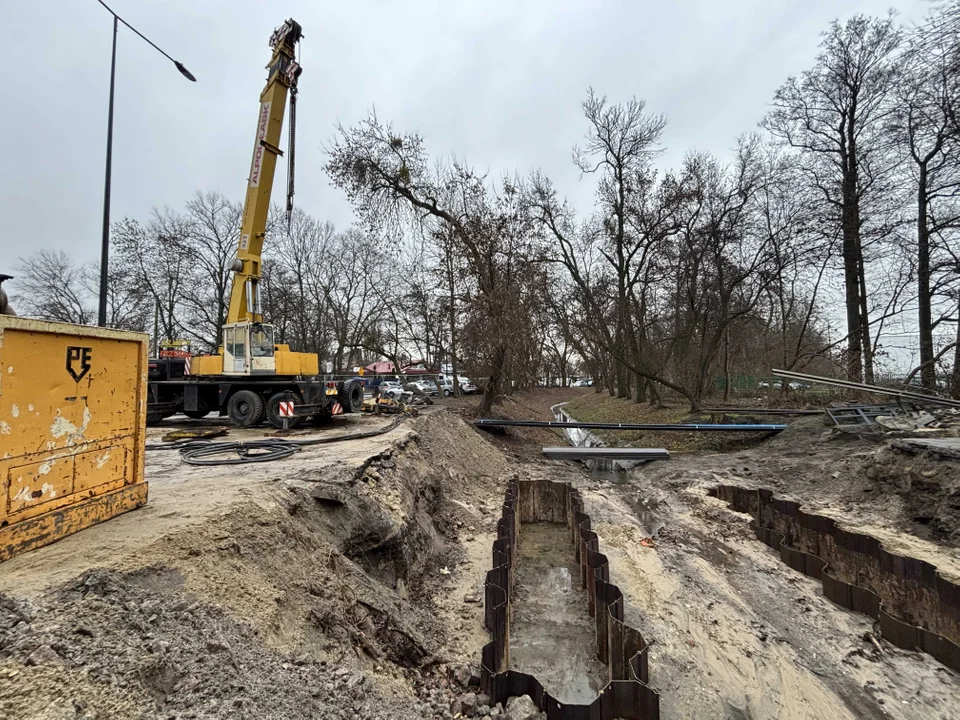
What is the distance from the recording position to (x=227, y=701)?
2.38m

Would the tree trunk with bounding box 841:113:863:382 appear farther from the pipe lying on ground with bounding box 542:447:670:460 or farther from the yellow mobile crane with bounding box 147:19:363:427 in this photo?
the yellow mobile crane with bounding box 147:19:363:427

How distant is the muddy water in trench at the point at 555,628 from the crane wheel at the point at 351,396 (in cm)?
688

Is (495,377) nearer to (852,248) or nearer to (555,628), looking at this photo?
(555,628)

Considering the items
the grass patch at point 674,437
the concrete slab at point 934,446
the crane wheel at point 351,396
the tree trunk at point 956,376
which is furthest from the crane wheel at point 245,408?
the tree trunk at point 956,376

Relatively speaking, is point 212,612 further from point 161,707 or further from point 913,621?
point 913,621

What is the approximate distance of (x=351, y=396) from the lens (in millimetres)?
13211

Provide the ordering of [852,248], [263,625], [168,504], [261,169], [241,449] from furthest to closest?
[852,248], [261,169], [241,449], [168,504], [263,625]

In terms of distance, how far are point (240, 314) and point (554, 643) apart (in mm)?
10803

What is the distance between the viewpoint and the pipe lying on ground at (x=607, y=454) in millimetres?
13016

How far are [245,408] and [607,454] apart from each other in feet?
32.5

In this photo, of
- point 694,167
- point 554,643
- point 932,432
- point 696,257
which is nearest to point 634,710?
point 554,643

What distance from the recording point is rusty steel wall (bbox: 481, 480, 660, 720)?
3625mm

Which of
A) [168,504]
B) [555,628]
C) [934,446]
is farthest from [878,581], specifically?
[168,504]

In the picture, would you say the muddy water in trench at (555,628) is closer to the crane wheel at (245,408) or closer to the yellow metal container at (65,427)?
the yellow metal container at (65,427)
